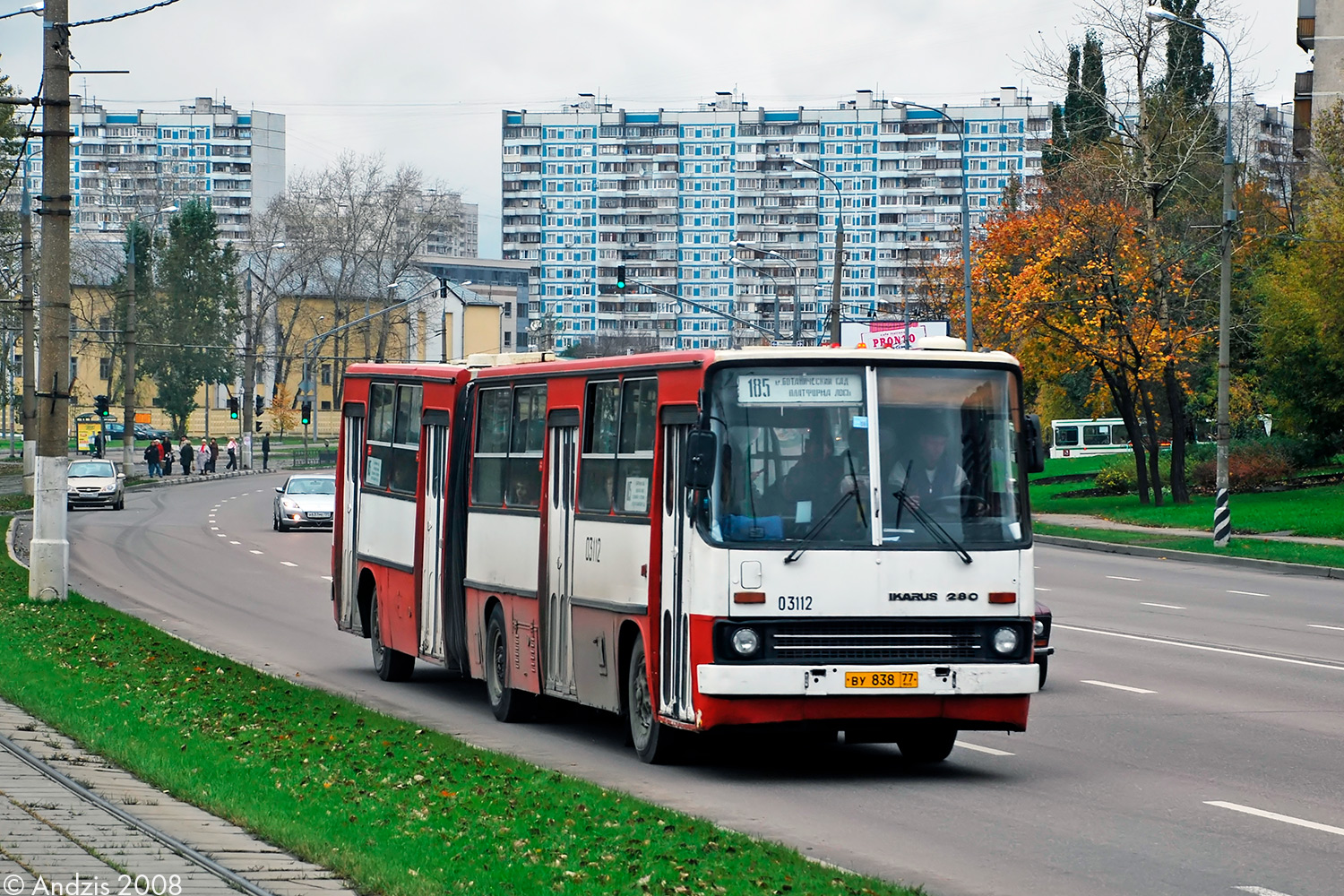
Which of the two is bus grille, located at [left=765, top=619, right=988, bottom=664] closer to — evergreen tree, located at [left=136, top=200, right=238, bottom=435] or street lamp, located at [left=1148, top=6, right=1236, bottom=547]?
street lamp, located at [left=1148, top=6, right=1236, bottom=547]

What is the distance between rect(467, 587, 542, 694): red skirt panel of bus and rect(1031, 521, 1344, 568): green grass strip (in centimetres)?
1866

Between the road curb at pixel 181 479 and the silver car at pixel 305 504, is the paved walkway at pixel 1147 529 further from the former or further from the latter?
the road curb at pixel 181 479

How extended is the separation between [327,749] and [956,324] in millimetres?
52326

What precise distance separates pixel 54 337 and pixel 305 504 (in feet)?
77.8

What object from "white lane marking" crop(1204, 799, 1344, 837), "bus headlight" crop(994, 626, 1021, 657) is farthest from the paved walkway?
"white lane marking" crop(1204, 799, 1344, 837)

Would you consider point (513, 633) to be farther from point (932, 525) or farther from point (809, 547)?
point (932, 525)

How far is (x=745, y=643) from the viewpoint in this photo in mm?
11477

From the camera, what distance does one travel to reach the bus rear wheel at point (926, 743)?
40.8 ft

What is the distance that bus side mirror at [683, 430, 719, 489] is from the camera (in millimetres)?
11453

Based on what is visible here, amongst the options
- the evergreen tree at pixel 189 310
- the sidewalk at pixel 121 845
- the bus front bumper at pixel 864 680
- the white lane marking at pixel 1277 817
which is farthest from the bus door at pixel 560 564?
the evergreen tree at pixel 189 310

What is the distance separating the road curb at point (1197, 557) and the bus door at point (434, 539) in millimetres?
21007

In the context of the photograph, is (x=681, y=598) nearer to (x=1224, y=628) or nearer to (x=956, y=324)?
(x=1224, y=628)

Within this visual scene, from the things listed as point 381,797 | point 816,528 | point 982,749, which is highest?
point 816,528

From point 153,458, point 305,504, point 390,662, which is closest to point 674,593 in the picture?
point 390,662
